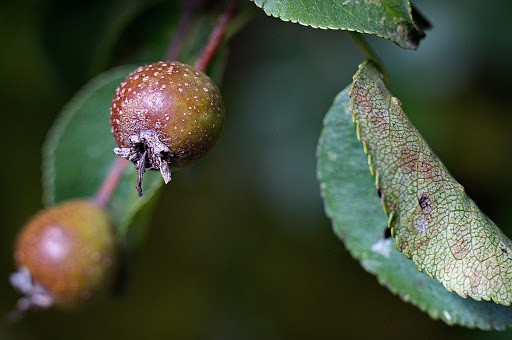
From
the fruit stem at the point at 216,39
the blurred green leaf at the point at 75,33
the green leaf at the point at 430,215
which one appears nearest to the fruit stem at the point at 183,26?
the fruit stem at the point at 216,39

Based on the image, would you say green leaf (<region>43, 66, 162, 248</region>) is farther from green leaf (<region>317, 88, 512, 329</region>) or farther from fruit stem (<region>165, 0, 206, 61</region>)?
green leaf (<region>317, 88, 512, 329</region>)

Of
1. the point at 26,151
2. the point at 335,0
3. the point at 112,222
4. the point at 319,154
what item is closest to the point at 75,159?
the point at 112,222

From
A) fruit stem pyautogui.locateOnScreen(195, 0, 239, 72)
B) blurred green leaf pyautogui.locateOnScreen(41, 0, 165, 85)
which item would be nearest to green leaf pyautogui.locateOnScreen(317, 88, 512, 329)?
fruit stem pyautogui.locateOnScreen(195, 0, 239, 72)

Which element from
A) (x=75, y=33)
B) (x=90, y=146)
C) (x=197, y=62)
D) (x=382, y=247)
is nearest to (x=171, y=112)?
(x=197, y=62)

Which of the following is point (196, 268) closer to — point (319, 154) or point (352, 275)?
point (352, 275)

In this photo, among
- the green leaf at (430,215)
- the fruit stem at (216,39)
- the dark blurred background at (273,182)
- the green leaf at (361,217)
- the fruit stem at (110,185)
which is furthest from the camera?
the dark blurred background at (273,182)

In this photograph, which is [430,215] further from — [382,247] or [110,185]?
[110,185]

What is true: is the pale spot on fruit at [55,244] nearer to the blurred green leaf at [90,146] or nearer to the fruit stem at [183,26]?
the blurred green leaf at [90,146]
